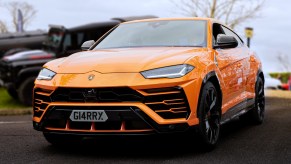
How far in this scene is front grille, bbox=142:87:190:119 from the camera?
518cm

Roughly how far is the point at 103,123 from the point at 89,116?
158mm

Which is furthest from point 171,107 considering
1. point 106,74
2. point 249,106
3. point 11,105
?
point 11,105

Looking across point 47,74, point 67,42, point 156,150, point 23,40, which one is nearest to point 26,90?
point 67,42

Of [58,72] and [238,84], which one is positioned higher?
[58,72]

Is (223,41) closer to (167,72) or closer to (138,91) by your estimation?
(167,72)

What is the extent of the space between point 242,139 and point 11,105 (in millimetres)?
10529

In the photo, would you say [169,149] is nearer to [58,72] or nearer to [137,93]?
[137,93]

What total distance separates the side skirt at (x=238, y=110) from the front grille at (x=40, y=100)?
2.05 meters

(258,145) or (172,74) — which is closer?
(172,74)

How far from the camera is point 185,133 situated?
536cm

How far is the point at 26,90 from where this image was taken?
48.5 feet

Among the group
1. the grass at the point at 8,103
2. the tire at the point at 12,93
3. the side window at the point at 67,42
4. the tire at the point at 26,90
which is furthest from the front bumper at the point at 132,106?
the side window at the point at 67,42

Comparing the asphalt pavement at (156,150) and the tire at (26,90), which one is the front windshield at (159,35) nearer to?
the asphalt pavement at (156,150)

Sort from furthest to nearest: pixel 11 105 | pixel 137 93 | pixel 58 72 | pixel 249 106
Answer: pixel 11 105 < pixel 249 106 < pixel 58 72 < pixel 137 93
